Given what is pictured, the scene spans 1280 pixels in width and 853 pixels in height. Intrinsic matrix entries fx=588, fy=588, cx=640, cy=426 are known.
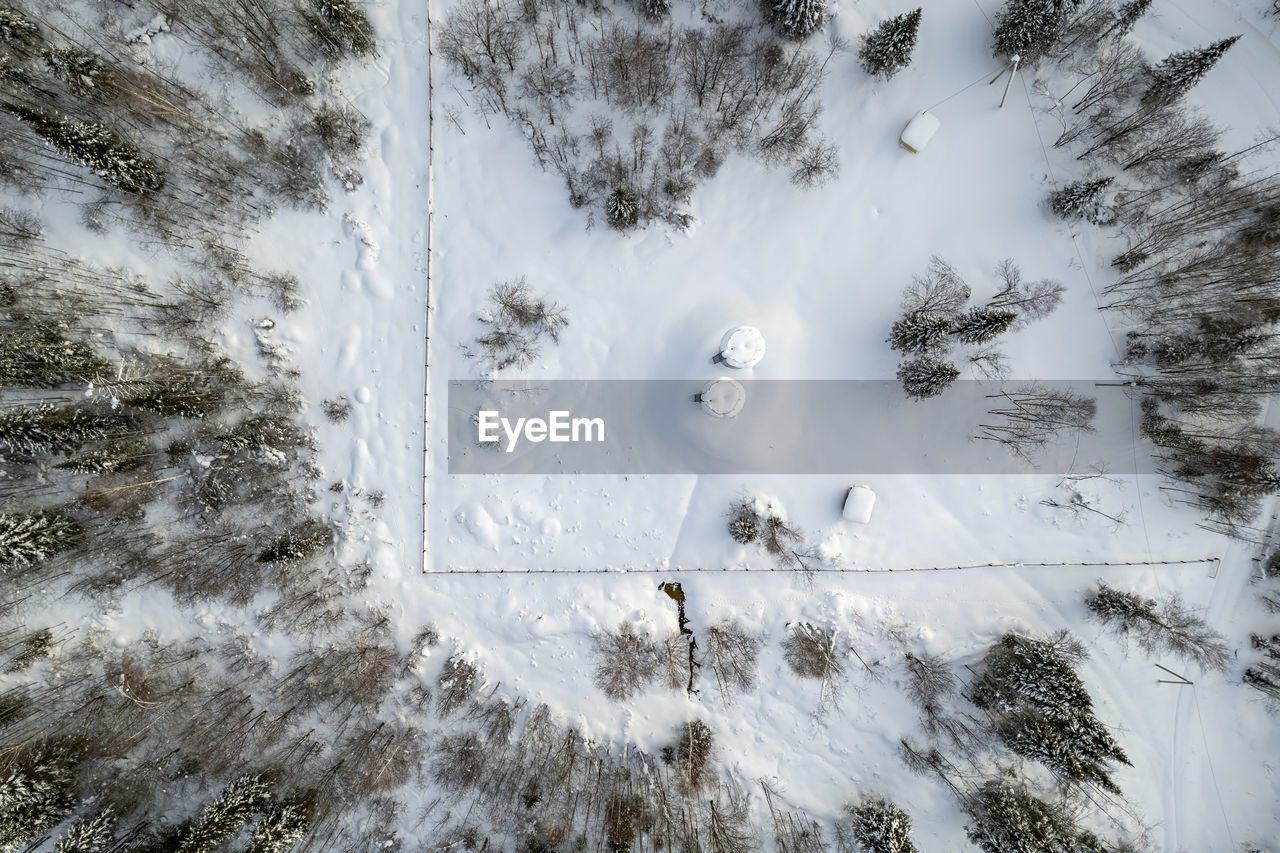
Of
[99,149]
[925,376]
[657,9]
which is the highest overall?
[657,9]

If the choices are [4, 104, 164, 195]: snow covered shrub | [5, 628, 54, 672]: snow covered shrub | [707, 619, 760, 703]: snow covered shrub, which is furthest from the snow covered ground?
[5, 628, 54, 672]: snow covered shrub

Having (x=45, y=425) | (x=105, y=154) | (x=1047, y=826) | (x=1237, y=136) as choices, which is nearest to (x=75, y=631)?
(x=45, y=425)

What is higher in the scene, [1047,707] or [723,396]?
[723,396]

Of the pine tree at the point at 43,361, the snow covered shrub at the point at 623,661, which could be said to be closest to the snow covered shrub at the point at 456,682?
the snow covered shrub at the point at 623,661

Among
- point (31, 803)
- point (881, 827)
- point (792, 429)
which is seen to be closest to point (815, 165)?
point (792, 429)

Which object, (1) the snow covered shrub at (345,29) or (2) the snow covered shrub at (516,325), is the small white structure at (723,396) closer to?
(2) the snow covered shrub at (516,325)

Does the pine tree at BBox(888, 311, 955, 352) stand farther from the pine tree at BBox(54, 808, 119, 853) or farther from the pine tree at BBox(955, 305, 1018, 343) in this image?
the pine tree at BBox(54, 808, 119, 853)

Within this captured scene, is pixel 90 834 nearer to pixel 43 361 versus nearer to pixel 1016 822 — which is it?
pixel 43 361
